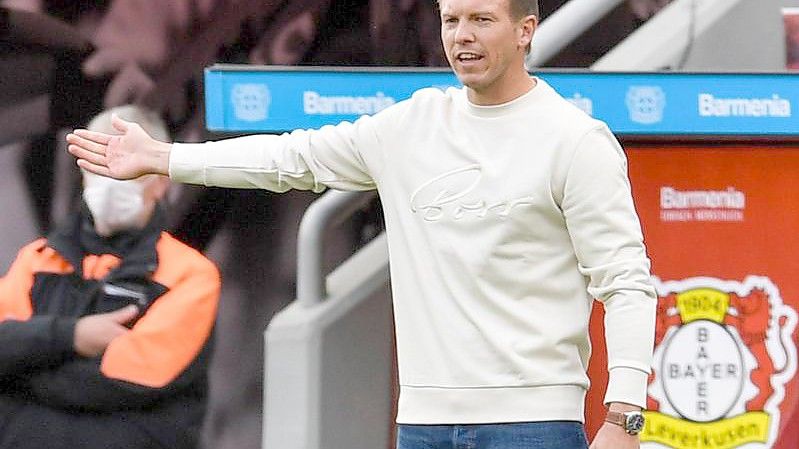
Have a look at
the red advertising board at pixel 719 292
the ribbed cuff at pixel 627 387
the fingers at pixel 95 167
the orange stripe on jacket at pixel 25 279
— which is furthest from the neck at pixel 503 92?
the orange stripe on jacket at pixel 25 279

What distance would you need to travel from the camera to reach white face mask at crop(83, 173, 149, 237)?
6.09 m

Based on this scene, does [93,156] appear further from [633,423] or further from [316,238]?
[316,238]

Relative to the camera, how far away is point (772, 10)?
21.9 ft

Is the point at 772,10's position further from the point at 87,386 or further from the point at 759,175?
the point at 87,386

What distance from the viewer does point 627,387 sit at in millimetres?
3744

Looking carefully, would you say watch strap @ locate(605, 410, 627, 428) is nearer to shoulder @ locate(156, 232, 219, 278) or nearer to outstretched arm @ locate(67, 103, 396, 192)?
outstretched arm @ locate(67, 103, 396, 192)

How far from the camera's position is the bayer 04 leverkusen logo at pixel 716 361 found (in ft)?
19.1

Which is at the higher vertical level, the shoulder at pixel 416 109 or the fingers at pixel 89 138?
the shoulder at pixel 416 109

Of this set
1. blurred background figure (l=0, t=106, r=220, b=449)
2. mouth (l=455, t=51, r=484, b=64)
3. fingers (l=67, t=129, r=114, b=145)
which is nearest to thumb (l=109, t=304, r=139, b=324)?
blurred background figure (l=0, t=106, r=220, b=449)

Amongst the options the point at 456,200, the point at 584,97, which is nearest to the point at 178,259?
the point at 584,97

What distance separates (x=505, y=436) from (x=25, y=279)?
2.77 metres

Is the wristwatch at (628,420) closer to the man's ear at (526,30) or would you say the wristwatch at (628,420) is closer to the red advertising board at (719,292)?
the man's ear at (526,30)

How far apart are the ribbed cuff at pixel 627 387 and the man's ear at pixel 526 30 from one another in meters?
0.71

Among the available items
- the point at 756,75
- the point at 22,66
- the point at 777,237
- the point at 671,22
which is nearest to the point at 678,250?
the point at 777,237
